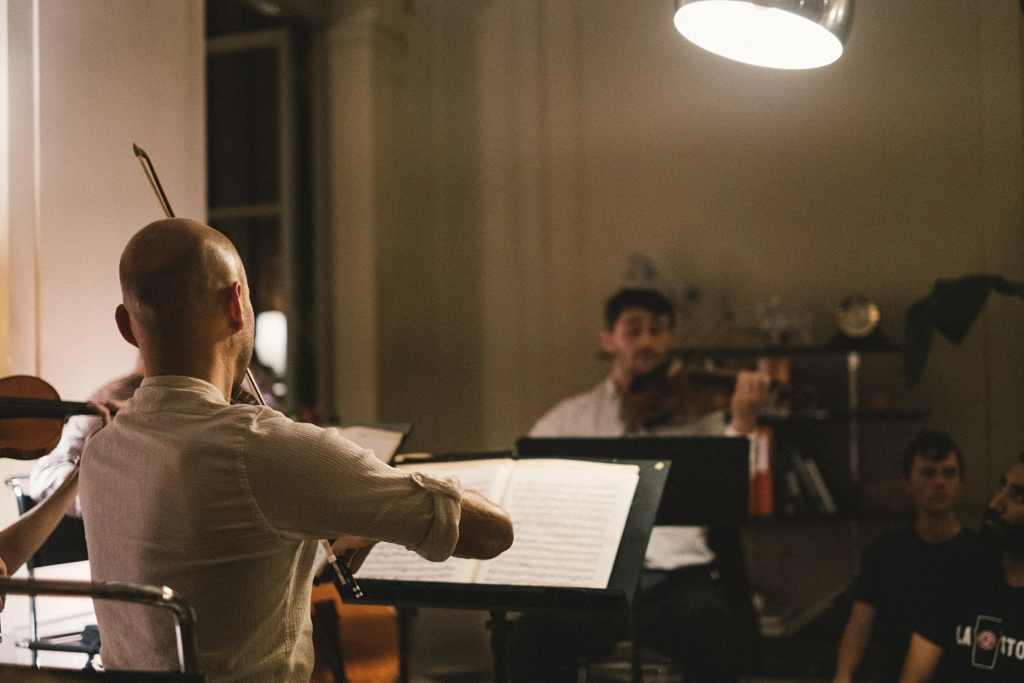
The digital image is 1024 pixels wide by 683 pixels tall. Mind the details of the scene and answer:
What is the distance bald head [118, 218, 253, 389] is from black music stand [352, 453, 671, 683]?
0.67 metres

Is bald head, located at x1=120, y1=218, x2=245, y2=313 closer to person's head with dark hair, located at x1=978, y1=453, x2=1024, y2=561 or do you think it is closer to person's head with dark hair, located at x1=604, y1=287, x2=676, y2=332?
person's head with dark hair, located at x1=978, y1=453, x2=1024, y2=561

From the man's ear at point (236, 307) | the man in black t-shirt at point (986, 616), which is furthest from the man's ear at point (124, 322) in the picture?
the man in black t-shirt at point (986, 616)

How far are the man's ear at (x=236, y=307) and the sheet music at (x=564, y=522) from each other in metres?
0.82

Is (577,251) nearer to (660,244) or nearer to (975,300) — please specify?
(660,244)

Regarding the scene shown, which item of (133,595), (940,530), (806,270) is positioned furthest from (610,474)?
(806,270)

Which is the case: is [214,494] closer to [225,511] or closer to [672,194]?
[225,511]

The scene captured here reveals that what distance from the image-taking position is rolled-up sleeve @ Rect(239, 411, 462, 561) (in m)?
1.15

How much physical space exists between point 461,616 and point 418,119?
7.58ft

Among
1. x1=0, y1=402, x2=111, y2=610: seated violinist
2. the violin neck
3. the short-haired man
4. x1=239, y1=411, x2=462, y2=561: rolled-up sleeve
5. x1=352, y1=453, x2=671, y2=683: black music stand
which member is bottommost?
the short-haired man

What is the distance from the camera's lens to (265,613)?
1.22 metres

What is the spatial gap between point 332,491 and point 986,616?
1.74 metres

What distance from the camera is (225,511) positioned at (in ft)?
3.78

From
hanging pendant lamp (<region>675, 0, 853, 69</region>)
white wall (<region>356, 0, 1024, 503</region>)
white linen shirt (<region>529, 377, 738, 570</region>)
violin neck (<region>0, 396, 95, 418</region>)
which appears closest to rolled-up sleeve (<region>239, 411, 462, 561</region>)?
violin neck (<region>0, 396, 95, 418</region>)

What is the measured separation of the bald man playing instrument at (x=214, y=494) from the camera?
1.15m
